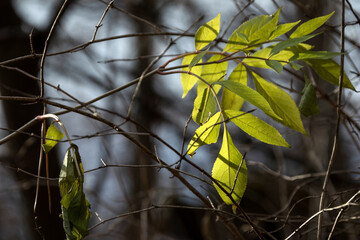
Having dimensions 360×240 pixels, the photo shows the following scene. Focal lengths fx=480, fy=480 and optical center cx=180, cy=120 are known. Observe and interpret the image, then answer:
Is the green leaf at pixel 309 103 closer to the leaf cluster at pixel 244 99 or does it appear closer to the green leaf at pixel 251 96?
the leaf cluster at pixel 244 99

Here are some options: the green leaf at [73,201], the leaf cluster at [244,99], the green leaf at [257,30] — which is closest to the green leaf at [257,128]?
the leaf cluster at [244,99]

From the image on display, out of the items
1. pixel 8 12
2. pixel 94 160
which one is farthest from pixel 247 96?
pixel 94 160

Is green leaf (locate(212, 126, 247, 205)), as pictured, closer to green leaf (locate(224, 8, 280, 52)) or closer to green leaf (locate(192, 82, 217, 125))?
green leaf (locate(192, 82, 217, 125))

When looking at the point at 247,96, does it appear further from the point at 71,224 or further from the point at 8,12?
the point at 8,12

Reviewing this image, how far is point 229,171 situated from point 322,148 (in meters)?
1.84

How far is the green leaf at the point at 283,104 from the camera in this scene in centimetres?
76

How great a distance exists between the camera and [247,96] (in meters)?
0.68

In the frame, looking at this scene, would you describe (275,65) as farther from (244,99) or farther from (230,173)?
(230,173)

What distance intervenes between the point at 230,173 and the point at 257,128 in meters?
0.09

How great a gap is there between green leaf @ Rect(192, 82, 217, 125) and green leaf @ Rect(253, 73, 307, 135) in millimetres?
81

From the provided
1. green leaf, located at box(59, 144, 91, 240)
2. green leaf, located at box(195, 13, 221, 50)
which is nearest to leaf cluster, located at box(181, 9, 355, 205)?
green leaf, located at box(195, 13, 221, 50)

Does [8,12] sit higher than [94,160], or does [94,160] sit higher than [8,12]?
[8,12]

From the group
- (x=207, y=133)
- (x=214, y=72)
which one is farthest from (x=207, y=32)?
(x=207, y=133)

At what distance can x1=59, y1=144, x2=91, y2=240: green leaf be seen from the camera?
2.20 feet
